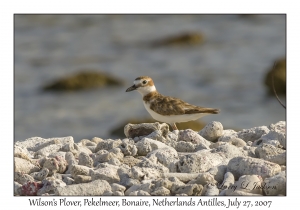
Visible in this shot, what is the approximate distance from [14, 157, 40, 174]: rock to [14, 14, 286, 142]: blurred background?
38.7 feet

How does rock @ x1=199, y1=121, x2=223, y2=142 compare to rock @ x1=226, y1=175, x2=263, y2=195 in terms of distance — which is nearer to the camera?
rock @ x1=226, y1=175, x2=263, y2=195

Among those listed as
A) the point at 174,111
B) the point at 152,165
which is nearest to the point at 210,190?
the point at 152,165

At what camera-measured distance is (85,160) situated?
819 centimetres

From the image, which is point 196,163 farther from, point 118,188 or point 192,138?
point 192,138

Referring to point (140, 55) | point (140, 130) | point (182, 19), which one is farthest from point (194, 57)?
point (140, 130)

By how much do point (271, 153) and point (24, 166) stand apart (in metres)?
2.73

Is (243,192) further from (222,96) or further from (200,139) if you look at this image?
(222,96)

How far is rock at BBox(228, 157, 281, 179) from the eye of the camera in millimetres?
7402

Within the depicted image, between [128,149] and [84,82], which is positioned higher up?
[84,82]

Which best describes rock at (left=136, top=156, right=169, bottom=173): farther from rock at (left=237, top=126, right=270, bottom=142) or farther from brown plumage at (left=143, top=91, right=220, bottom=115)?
brown plumage at (left=143, top=91, right=220, bottom=115)

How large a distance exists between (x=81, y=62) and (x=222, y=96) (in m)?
9.17

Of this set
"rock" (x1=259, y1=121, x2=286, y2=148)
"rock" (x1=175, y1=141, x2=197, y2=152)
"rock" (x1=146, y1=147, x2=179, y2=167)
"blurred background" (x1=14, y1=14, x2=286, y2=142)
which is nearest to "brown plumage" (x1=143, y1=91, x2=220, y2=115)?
"rock" (x1=259, y1=121, x2=286, y2=148)

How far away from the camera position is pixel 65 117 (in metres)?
26.9

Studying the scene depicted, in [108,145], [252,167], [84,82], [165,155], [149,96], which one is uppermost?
[84,82]
